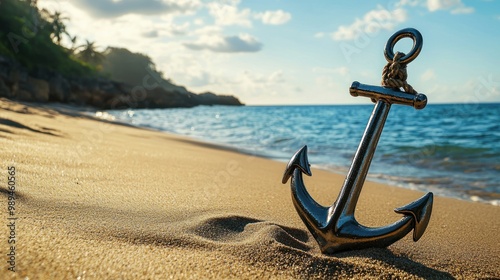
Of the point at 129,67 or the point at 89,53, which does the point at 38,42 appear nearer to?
the point at 89,53

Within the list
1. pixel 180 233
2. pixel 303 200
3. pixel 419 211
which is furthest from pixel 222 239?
pixel 419 211

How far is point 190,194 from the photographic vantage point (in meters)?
2.41

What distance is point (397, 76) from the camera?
1.67 metres

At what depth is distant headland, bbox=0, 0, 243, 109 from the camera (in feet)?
64.3

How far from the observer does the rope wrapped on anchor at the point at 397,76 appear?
5.42 feet

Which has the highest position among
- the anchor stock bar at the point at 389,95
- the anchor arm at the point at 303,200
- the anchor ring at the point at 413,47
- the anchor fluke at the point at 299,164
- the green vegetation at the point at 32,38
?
the green vegetation at the point at 32,38

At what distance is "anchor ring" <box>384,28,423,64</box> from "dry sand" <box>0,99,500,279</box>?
2.65ft

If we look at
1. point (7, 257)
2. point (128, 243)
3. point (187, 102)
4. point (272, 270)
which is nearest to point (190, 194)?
point (128, 243)

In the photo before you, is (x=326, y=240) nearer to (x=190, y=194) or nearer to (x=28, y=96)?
(x=190, y=194)

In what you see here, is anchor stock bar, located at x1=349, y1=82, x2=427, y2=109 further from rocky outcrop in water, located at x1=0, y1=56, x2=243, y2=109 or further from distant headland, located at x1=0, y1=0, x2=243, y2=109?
distant headland, located at x1=0, y1=0, x2=243, y2=109

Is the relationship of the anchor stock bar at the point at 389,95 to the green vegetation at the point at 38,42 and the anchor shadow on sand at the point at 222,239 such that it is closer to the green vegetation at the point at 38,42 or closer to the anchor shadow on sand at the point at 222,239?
the anchor shadow on sand at the point at 222,239

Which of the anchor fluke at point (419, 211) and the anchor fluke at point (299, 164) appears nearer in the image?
the anchor fluke at point (419, 211)

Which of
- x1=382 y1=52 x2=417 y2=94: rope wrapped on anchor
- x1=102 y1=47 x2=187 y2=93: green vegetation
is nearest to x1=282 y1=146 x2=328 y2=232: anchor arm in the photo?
x1=382 y1=52 x2=417 y2=94: rope wrapped on anchor

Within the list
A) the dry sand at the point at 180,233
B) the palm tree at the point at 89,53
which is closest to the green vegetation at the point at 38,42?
the palm tree at the point at 89,53
